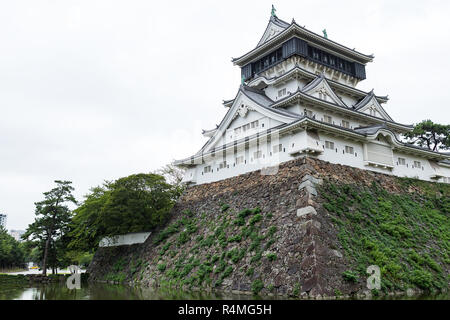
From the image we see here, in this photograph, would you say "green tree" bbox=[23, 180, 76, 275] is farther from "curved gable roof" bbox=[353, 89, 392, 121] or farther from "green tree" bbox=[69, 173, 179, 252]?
"curved gable roof" bbox=[353, 89, 392, 121]

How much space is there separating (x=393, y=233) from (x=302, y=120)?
685 cm

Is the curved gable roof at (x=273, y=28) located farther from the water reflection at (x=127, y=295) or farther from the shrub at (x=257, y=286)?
the water reflection at (x=127, y=295)

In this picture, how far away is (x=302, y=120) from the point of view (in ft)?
58.7

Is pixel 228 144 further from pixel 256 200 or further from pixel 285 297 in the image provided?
pixel 285 297

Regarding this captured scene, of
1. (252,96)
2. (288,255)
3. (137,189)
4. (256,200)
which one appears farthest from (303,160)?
(137,189)

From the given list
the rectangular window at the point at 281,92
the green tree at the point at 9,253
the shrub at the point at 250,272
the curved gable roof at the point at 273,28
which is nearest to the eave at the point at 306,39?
the curved gable roof at the point at 273,28

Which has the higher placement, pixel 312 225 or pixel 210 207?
pixel 210 207

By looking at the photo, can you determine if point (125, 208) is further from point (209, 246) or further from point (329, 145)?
point (329, 145)

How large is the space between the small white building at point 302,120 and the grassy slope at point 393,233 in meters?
2.30

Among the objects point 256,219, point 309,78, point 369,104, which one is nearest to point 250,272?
point 256,219

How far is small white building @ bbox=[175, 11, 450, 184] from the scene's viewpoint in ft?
64.1

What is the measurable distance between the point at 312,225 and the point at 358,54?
19.3m

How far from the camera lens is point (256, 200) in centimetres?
1834

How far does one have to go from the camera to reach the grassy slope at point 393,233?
1388 cm
